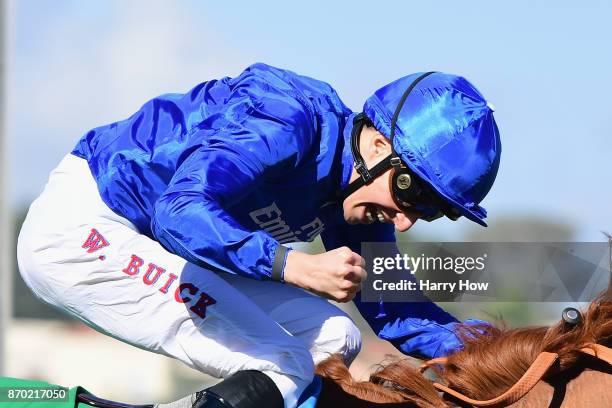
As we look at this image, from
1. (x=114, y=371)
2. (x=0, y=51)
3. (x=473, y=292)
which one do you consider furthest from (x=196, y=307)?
(x=114, y=371)

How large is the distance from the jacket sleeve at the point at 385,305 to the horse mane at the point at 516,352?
0.51 meters

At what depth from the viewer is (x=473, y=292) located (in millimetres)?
3221

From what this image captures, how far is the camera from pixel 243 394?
2.25 m

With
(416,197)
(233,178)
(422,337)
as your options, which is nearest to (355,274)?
(233,178)

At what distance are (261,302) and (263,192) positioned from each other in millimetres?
338

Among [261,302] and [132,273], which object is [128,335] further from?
[261,302]

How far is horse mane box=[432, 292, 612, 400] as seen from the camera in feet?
7.49

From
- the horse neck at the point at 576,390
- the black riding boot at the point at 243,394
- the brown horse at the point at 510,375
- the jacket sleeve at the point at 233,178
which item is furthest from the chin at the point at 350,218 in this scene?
the horse neck at the point at 576,390

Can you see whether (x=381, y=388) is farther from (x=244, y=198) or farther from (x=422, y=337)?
(x=244, y=198)

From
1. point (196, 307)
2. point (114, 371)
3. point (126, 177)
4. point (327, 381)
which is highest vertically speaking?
point (126, 177)

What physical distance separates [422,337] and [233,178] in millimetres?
961

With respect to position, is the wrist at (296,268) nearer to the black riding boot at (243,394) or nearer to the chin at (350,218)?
the black riding boot at (243,394)

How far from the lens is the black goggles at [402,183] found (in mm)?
2436

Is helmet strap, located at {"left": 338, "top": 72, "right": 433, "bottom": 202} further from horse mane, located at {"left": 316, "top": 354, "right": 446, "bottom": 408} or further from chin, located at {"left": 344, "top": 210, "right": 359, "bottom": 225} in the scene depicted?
horse mane, located at {"left": 316, "top": 354, "right": 446, "bottom": 408}
